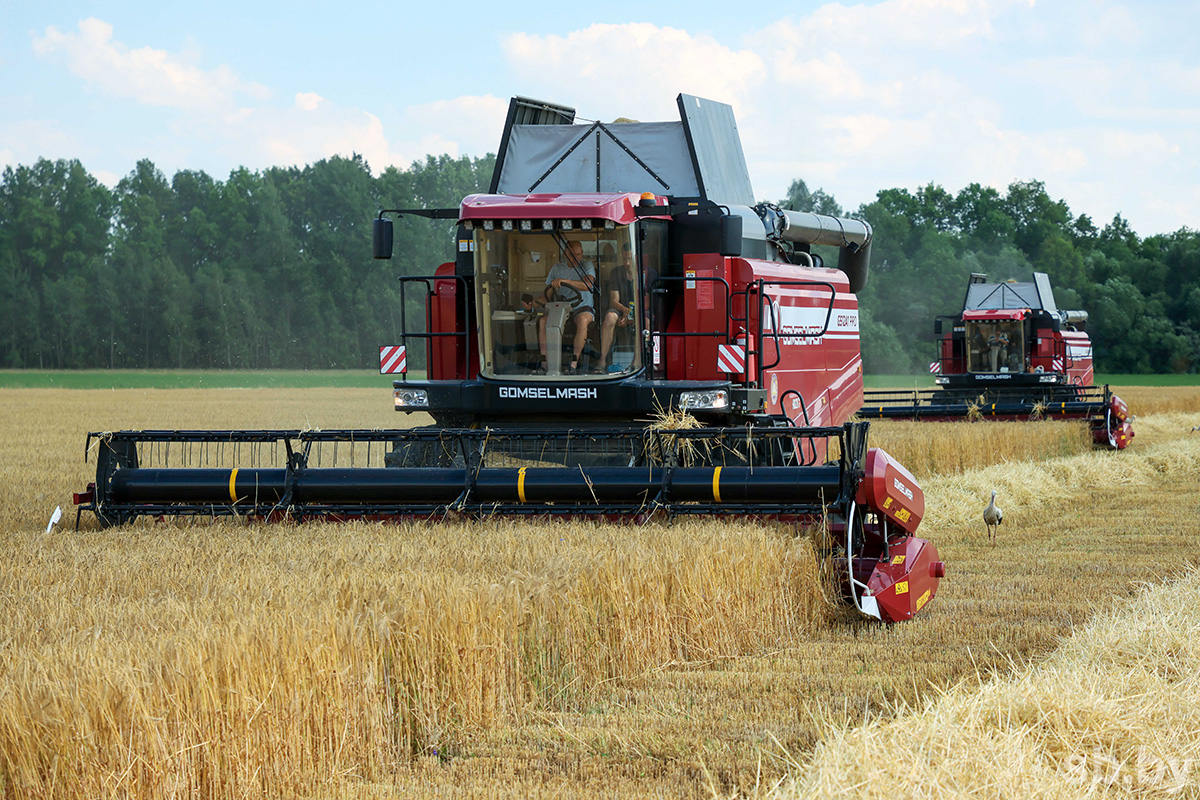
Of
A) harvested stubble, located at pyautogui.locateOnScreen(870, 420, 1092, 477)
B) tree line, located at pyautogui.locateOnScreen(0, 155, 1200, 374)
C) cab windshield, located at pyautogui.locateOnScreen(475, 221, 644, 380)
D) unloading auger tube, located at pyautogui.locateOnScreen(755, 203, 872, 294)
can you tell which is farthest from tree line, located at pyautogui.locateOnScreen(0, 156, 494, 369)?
cab windshield, located at pyautogui.locateOnScreen(475, 221, 644, 380)

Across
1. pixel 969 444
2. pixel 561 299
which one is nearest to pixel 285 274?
pixel 969 444

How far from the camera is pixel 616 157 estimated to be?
32.8 ft

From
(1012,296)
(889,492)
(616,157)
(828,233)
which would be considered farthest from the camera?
(1012,296)

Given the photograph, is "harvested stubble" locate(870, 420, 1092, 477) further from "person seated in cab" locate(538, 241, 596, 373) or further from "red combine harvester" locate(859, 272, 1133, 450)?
"red combine harvester" locate(859, 272, 1133, 450)

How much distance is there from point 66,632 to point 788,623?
3256mm

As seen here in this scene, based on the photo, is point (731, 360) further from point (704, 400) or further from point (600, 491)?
point (600, 491)

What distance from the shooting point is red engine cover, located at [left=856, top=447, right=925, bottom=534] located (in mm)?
Answer: 6074

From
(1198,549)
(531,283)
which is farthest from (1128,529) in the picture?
(531,283)

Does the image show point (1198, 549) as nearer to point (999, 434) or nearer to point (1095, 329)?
point (999, 434)

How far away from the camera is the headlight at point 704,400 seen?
835 centimetres

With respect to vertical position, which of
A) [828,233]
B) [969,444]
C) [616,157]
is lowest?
[969,444]

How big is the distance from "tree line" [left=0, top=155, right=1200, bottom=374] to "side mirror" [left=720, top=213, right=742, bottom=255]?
4523cm

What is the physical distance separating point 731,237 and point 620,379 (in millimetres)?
1238

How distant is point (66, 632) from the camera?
151 inches
